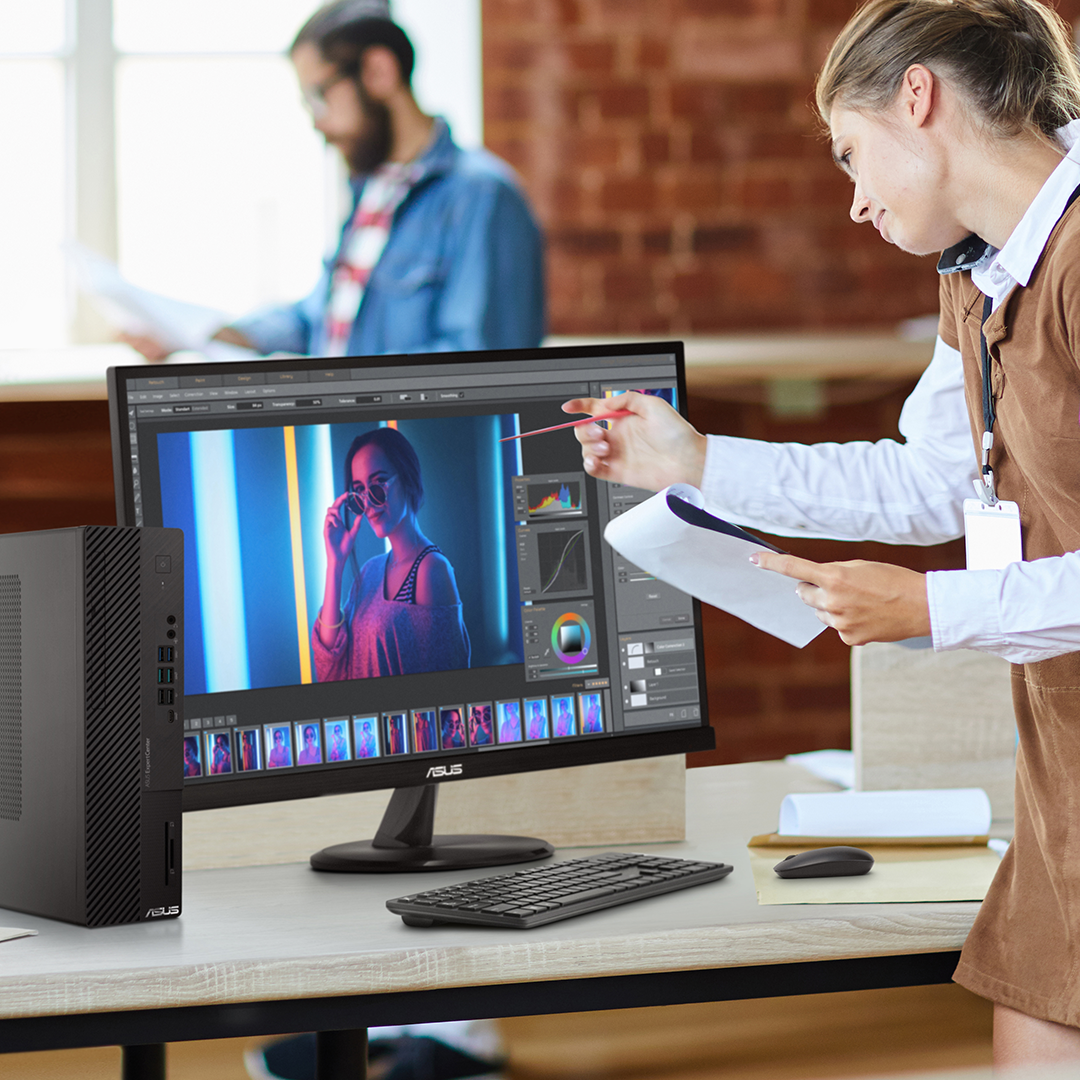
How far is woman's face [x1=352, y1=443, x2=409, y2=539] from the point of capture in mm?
1078

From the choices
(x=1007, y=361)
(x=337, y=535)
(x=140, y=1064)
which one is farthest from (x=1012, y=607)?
(x=140, y=1064)

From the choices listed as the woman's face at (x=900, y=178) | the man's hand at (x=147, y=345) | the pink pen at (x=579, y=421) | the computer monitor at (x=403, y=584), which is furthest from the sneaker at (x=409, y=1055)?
the man's hand at (x=147, y=345)

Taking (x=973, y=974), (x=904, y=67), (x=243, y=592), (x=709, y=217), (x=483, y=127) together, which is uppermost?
(x=483, y=127)

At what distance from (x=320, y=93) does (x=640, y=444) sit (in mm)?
1623

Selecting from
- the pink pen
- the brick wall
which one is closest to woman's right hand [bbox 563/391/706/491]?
the pink pen

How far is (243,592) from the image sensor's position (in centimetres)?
103

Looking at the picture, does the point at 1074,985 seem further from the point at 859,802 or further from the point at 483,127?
the point at 483,127

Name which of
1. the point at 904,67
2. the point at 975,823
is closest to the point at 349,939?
the point at 975,823

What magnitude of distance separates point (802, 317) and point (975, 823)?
169 centimetres

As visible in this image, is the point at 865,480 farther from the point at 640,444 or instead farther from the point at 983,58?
the point at 983,58

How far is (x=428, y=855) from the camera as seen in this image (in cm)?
108

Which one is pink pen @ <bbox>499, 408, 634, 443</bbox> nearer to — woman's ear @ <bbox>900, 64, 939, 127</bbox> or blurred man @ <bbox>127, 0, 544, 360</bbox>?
woman's ear @ <bbox>900, 64, 939, 127</bbox>

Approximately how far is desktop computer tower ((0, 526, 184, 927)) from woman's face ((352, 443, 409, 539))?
20 centimetres

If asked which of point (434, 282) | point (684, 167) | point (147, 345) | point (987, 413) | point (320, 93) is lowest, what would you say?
point (987, 413)
